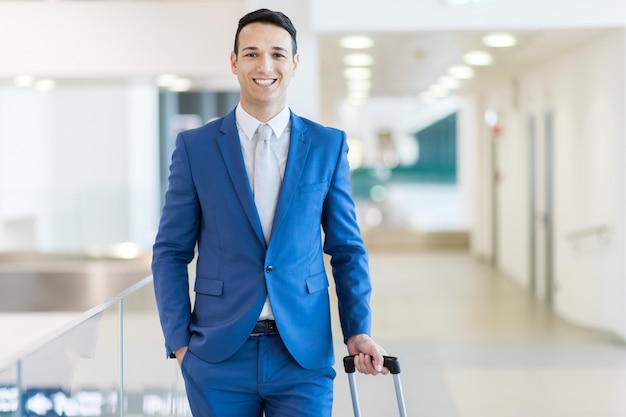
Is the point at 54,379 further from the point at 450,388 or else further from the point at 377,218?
the point at 377,218

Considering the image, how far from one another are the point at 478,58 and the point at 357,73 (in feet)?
7.21

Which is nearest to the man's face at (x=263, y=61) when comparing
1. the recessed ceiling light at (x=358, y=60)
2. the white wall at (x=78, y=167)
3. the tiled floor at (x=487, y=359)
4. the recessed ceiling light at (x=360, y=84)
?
the tiled floor at (x=487, y=359)

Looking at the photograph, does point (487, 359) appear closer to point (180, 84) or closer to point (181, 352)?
point (180, 84)

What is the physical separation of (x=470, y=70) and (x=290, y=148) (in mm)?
9594

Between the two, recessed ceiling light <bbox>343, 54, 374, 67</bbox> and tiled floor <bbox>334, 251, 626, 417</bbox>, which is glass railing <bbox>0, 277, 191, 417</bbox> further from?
recessed ceiling light <bbox>343, 54, 374, 67</bbox>

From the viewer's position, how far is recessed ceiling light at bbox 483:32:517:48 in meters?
7.99

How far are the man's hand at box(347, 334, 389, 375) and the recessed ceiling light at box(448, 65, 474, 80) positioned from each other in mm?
9108

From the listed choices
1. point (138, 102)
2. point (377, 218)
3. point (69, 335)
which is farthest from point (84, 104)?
point (69, 335)

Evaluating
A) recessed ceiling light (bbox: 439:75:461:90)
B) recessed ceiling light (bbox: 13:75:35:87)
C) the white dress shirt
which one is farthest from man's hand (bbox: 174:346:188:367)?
recessed ceiling light (bbox: 439:75:461:90)

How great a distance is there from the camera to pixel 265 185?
244 centimetres

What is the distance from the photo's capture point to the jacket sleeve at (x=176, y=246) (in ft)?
8.04

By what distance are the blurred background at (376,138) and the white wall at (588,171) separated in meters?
0.03

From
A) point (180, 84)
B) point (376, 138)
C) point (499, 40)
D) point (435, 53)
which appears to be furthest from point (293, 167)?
point (376, 138)

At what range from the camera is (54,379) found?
2719mm
